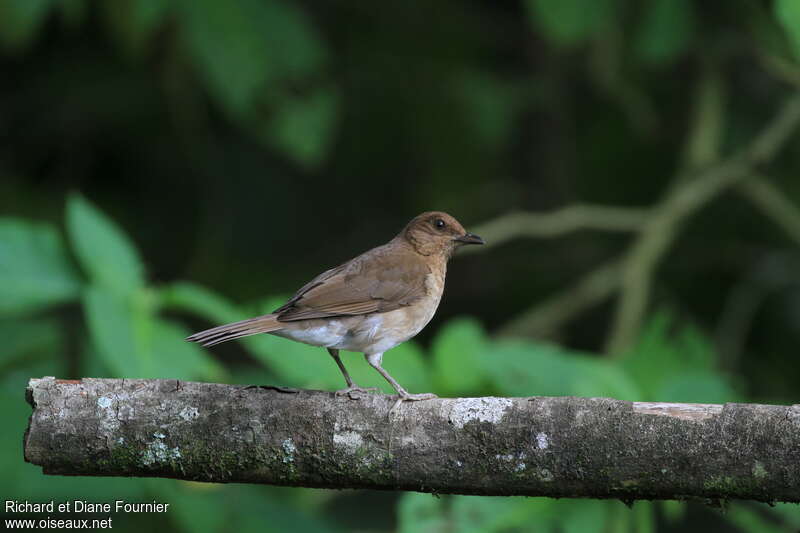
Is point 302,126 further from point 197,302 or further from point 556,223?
point 197,302

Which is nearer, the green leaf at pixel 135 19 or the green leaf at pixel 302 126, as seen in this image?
the green leaf at pixel 135 19

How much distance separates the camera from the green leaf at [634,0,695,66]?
636 centimetres

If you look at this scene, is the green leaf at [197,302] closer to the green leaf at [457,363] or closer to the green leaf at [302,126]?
the green leaf at [457,363]

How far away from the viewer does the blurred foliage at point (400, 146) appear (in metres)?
6.48

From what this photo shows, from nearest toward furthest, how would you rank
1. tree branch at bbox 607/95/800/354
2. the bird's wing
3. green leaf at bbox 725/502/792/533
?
the bird's wing
green leaf at bbox 725/502/792/533
tree branch at bbox 607/95/800/354

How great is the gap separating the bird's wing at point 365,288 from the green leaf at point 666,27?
7.86 ft

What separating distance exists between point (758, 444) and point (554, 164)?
6128 mm

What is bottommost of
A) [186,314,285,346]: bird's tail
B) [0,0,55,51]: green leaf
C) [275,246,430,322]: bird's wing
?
[186,314,285,346]: bird's tail

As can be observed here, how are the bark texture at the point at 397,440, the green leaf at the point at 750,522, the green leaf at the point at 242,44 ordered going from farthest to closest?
the green leaf at the point at 242,44
the green leaf at the point at 750,522
the bark texture at the point at 397,440

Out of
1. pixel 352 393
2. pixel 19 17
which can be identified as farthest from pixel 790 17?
pixel 19 17

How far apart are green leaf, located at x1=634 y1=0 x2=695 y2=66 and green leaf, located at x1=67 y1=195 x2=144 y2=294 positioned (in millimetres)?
3526

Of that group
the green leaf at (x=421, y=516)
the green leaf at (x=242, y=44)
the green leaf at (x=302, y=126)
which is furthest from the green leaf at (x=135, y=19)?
the green leaf at (x=421, y=516)

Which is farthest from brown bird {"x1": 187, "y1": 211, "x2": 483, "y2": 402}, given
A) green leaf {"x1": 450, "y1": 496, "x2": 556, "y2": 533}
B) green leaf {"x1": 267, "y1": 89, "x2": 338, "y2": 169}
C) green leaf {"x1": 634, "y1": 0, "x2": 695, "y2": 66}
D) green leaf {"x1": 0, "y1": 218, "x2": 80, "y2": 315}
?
green leaf {"x1": 634, "y1": 0, "x2": 695, "y2": 66}

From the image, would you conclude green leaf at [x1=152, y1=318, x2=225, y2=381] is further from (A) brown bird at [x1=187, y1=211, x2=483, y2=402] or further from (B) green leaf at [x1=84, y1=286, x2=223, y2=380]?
(A) brown bird at [x1=187, y1=211, x2=483, y2=402]
